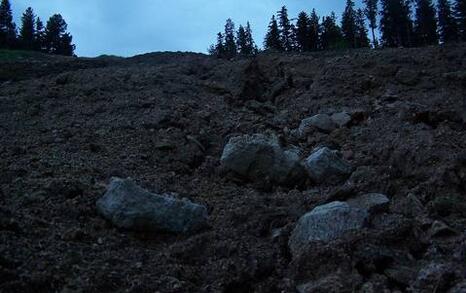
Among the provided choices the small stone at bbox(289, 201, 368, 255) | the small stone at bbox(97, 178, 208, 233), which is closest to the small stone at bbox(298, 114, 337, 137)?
the small stone at bbox(97, 178, 208, 233)

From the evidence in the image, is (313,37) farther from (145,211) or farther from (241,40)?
(145,211)

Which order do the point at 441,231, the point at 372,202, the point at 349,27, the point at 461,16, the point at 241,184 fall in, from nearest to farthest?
the point at 441,231, the point at 372,202, the point at 241,184, the point at 461,16, the point at 349,27

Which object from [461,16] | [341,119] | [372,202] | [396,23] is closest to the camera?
[372,202]

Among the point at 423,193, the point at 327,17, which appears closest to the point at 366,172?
the point at 423,193

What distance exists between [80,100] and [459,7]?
4176cm

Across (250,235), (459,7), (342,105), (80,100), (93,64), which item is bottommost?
(250,235)

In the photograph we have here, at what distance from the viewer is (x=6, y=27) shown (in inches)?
2232

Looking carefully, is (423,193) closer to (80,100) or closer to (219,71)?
(80,100)

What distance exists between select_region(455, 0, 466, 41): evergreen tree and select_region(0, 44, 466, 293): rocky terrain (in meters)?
30.0

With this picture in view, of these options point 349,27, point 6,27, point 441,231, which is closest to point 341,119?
point 441,231

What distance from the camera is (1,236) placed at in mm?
7426

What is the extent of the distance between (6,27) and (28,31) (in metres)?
2.47

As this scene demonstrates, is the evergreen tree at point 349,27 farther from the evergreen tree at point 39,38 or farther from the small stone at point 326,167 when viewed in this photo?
the small stone at point 326,167

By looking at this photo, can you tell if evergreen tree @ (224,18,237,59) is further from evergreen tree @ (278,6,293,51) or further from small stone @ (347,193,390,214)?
small stone @ (347,193,390,214)
